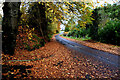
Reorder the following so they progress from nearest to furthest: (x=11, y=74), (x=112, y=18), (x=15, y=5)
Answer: (x=11, y=74)
(x=15, y=5)
(x=112, y=18)

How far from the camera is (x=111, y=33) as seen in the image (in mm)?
13070

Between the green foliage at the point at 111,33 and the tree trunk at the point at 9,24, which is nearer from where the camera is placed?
the tree trunk at the point at 9,24

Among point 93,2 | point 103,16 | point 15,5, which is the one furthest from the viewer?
point 103,16

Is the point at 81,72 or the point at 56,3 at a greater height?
the point at 56,3

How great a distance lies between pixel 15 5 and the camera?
190 inches

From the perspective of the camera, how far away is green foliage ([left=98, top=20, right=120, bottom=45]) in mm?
12102

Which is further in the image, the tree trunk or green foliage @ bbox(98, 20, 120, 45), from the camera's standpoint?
green foliage @ bbox(98, 20, 120, 45)

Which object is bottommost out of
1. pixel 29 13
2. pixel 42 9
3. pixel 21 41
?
pixel 21 41

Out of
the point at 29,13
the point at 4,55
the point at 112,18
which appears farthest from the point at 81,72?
the point at 112,18

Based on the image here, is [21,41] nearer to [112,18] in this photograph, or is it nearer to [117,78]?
[117,78]

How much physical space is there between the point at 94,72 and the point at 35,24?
890cm

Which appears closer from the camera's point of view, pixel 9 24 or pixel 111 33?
pixel 9 24

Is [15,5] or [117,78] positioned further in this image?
[15,5]

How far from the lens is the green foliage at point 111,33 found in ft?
39.7
